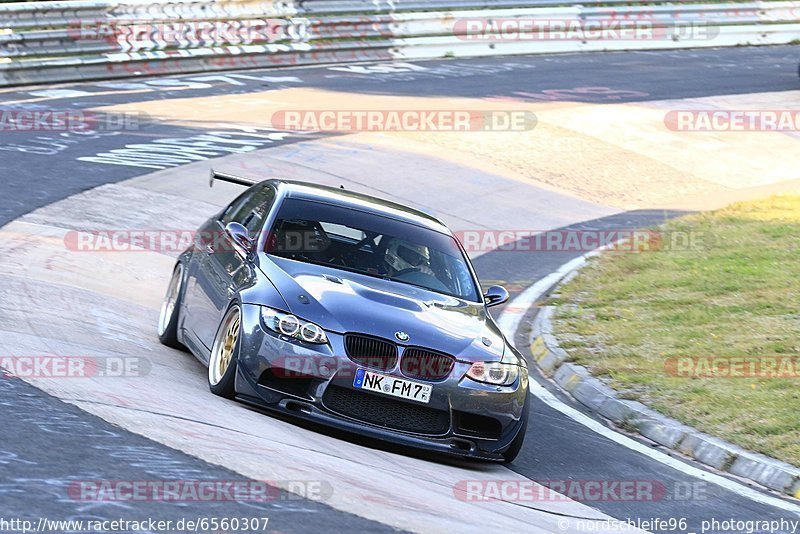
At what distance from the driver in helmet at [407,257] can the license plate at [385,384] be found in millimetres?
1494

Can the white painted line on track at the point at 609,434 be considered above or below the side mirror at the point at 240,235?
below

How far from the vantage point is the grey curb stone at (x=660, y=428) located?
28.7 feet

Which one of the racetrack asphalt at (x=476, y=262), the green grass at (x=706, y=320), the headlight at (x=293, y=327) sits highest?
the headlight at (x=293, y=327)

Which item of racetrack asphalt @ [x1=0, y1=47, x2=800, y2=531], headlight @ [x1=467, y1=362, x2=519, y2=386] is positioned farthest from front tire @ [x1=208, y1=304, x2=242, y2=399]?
headlight @ [x1=467, y1=362, x2=519, y2=386]

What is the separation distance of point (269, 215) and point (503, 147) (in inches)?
485

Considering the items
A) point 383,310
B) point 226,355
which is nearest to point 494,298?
point 383,310

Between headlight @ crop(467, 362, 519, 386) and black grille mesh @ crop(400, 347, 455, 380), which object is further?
headlight @ crop(467, 362, 519, 386)

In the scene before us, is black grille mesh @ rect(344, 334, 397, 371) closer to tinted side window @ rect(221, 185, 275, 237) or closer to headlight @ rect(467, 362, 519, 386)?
headlight @ rect(467, 362, 519, 386)

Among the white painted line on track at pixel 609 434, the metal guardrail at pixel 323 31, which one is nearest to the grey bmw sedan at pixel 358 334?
the white painted line on track at pixel 609 434

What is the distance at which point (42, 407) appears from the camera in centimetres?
730

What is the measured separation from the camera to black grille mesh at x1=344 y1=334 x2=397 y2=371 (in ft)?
26.2

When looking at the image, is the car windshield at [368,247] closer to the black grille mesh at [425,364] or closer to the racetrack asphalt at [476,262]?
the black grille mesh at [425,364]

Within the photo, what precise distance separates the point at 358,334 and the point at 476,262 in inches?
317

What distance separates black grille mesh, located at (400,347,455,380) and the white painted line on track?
2.00 m
